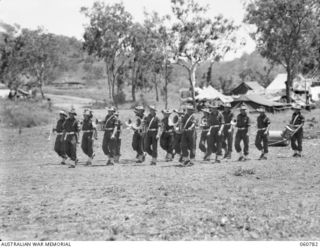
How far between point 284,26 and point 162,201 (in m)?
38.9

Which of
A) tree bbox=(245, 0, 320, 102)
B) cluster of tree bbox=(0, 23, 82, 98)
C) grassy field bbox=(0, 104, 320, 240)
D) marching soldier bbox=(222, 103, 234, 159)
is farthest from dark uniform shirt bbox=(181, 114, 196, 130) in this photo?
cluster of tree bbox=(0, 23, 82, 98)

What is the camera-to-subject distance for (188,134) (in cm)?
1656

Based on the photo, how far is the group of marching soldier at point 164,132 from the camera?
16.6 meters

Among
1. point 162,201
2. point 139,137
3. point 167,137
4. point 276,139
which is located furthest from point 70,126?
point 276,139

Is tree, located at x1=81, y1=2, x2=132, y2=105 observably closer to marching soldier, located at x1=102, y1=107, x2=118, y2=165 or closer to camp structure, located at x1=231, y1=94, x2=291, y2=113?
camp structure, located at x1=231, y1=94, x2=291, y2=113

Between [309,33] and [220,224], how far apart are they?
139 feet

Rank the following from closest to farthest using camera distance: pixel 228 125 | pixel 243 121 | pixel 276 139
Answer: pixel 243 121
pixel 228 125
pixel 276 139

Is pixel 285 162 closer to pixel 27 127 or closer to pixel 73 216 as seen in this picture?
pixel 73 216

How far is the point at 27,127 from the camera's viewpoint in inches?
1458

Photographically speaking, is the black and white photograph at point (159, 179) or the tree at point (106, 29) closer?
the black and white photograph at point (159, 179)

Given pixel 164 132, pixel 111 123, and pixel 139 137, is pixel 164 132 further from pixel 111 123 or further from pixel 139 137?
pixel 111 123

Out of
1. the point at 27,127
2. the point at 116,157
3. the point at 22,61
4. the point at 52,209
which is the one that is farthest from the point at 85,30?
the point at 52,209

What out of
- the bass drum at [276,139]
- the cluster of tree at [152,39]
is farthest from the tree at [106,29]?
the bass drum at [276,139]

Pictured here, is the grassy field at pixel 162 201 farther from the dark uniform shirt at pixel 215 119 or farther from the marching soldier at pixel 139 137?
the dark uniform shirt at pixel 215 119
